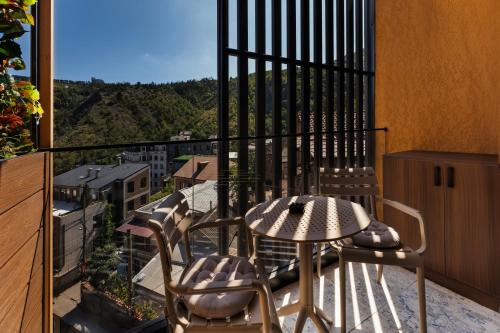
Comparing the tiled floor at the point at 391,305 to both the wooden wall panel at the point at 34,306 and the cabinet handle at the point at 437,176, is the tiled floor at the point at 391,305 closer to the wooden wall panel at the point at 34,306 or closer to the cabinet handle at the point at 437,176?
the cabinet handle at the point at 437,176

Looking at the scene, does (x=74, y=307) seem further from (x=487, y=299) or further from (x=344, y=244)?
(x=487, y=299)

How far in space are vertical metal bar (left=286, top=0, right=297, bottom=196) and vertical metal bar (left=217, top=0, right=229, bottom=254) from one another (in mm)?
722

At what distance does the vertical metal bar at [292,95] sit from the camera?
8.68ft

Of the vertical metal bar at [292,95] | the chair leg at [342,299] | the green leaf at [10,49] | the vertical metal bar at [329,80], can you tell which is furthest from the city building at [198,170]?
the vertical metal bar at [329,80]

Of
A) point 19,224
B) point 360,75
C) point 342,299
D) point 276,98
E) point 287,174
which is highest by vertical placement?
point 360,75

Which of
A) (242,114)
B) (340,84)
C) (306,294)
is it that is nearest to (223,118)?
(242,114)

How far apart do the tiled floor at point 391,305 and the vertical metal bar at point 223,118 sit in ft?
2.62

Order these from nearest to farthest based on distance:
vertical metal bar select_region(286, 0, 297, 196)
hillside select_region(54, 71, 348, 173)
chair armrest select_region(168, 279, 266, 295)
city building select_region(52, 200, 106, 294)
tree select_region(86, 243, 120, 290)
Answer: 1. chair armrest select_region(168, 279, 266, 295)
2. city building select_region(52, 200, 106, 294)
3. tree select_region(86, 243, 120, 290)
4. vertical metal bar select_region(286, 0, 297, 196)
5. hillside select_region(54, 71, 348, 173)

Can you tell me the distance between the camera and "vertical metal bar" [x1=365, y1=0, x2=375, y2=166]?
343 cm

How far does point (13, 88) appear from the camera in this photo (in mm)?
971

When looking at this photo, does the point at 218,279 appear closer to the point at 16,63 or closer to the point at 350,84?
the point at 16,63

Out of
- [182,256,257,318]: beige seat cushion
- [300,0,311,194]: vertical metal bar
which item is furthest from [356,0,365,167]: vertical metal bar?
[182,256,257,318]: beige seat cushion

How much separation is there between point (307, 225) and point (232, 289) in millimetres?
496

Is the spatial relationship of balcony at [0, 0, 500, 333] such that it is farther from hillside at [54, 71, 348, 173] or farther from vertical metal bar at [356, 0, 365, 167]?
hillside at [54, 71, 348, 173]
